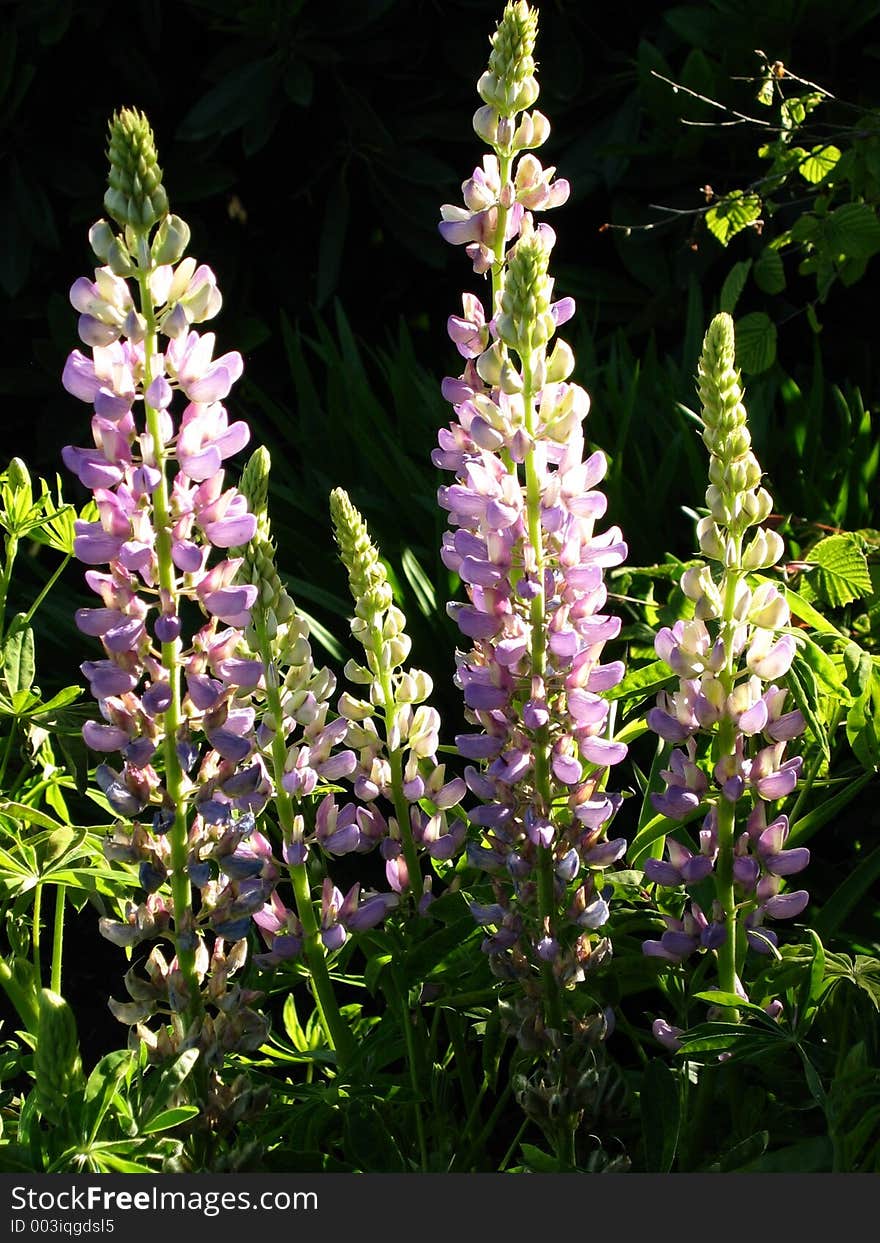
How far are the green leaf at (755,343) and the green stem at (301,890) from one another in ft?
5.03

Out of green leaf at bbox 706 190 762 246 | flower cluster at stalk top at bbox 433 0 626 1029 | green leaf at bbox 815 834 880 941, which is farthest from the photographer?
green leaf at bbox 706 190 762 246

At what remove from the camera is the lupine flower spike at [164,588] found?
1264mm

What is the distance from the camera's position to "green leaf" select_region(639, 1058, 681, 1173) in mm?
1395

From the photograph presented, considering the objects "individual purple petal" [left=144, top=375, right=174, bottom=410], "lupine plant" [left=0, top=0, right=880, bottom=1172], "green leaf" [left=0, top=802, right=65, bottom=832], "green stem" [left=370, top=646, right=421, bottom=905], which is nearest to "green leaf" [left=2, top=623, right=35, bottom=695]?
"lupine plant" [left=0, top=0, right=880, bottom=1172]

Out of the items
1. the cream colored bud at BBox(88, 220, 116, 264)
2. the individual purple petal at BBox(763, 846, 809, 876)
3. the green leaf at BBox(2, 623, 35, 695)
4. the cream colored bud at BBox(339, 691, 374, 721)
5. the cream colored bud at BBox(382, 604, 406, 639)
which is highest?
the cream colored bud at BBox(88, 220, 116, 264)

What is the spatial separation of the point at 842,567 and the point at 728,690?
672 mm

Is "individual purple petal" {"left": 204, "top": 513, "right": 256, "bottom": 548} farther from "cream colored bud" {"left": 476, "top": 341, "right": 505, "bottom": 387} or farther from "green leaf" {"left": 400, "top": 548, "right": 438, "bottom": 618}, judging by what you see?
"green leaf" {"left": 400, "top": 548, "right": 438, "bottom": 618}

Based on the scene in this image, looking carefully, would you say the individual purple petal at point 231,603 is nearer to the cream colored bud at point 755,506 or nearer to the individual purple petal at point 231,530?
the individual purple petal at point 231,530

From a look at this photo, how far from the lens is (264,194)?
4180 mm

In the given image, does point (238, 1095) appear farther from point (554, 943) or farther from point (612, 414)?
point (612, 414)

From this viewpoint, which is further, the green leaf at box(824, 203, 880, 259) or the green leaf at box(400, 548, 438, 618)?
the green leaf at box(400, 548, 438, 618)

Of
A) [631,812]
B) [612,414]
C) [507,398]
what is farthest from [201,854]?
[612,414]

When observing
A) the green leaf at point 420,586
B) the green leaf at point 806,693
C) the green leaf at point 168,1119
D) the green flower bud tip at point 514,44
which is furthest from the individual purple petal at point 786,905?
the green leaf at point 420,586

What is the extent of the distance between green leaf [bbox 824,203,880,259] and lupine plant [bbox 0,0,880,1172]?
0.98 m
